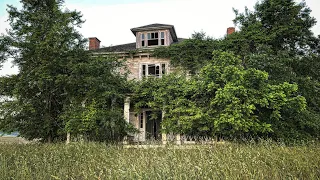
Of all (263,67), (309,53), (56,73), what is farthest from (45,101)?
(309,53)

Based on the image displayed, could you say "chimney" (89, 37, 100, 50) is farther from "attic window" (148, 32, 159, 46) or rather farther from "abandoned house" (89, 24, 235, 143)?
"attic window" (148, 32, 159, 46)

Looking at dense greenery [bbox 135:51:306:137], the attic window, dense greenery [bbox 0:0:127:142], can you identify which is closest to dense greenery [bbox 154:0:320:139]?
dense greenery [bbox 135:51:306:137]

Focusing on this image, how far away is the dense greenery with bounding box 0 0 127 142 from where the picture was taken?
1495 cm

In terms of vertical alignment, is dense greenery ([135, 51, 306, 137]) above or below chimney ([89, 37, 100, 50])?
Result: below

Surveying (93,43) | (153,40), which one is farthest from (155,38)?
(93,43)

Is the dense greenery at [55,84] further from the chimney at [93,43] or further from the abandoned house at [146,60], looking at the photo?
the chimney at [93,43]

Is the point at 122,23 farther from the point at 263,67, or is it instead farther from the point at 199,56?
the point at 263,67

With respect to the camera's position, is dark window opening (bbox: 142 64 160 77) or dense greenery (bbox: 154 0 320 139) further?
dark window opening (bbox: 142 64 160 77)

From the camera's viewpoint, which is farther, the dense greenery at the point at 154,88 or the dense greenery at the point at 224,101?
the dense greenery at the point at 154,88

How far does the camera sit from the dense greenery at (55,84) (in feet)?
49.0

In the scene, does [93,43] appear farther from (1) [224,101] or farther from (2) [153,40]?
(1) [224,101]

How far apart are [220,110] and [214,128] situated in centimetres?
99

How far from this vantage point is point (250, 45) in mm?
18359

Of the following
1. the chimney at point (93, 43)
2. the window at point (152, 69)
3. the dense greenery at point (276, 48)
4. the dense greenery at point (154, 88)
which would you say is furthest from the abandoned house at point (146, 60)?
the chimney at point (93, 43)
